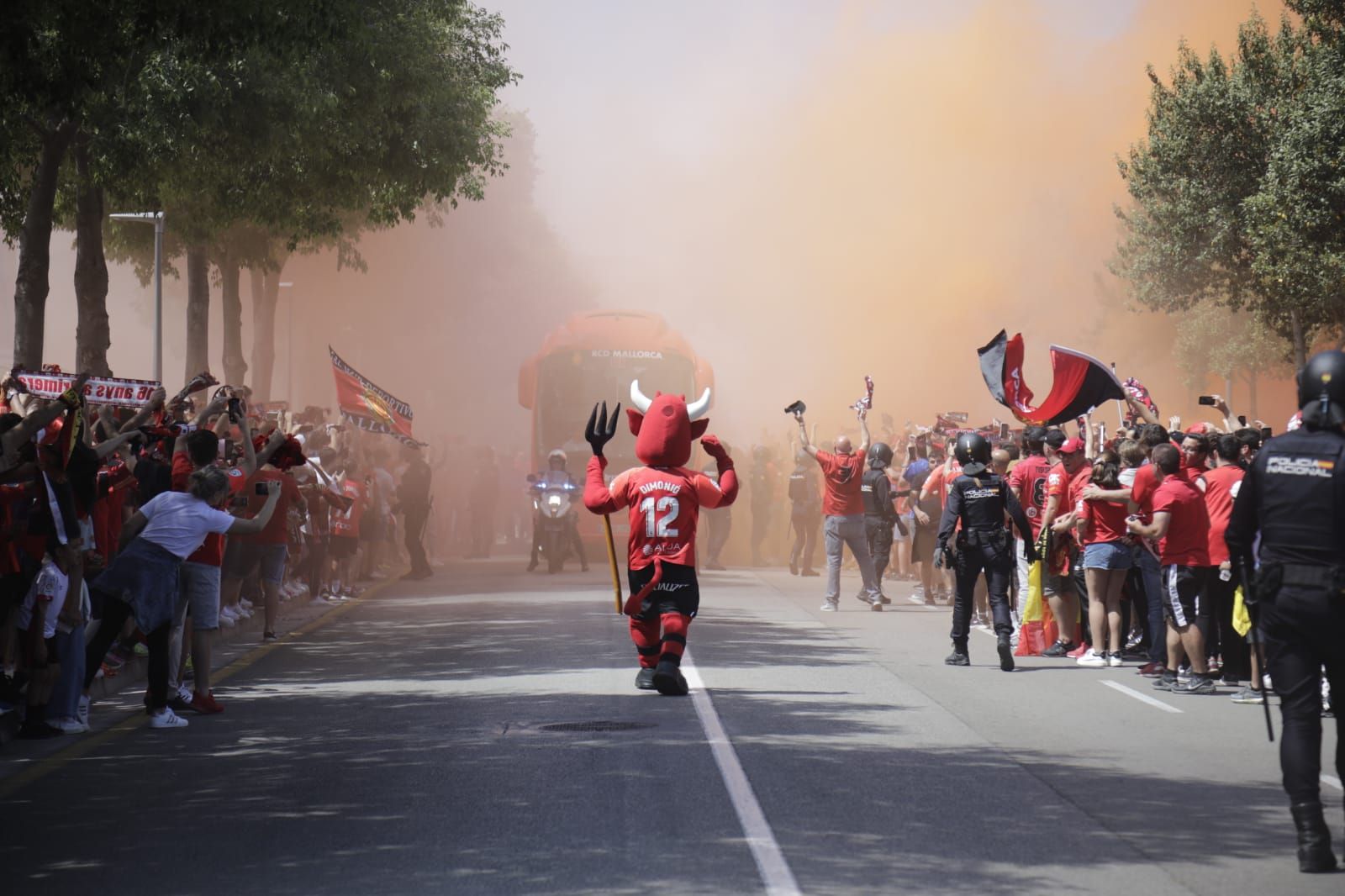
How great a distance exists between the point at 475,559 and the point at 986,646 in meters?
17.2

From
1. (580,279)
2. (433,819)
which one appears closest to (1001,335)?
(433,819)

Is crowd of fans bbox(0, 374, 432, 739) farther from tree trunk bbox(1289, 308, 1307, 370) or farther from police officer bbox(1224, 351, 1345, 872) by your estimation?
tree trunk bbox(1289, 308, 1307, 370)

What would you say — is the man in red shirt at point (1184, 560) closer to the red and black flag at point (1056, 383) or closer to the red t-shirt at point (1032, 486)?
the red t-shirt at point (1032, 486)

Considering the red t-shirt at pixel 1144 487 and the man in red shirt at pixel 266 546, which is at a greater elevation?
the red t-shirt at pixel 1144 487

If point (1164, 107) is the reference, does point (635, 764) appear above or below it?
below

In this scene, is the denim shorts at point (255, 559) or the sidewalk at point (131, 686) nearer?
the sidewalk at point (131, 686)

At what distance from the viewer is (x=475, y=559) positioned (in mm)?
31234

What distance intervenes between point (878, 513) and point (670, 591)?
387 inches

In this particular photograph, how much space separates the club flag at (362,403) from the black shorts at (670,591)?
38.8ft

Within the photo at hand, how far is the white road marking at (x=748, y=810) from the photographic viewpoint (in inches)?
238

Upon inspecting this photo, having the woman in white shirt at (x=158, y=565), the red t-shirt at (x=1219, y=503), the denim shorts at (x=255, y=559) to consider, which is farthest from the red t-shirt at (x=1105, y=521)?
the denim shorts at (x=255, y=559)

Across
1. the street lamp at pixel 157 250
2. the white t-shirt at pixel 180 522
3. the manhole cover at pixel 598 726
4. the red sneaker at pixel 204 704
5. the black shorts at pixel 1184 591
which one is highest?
the street lamp at pixel 157 250

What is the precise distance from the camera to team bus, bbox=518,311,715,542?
29.7 metres

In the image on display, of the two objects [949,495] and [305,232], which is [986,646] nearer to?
[949,495]
